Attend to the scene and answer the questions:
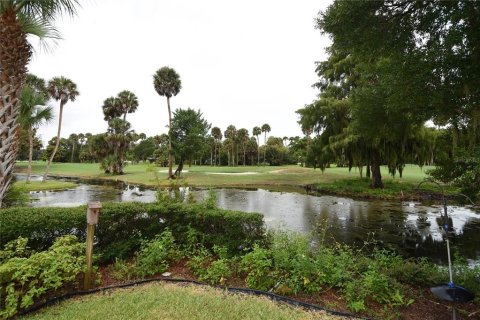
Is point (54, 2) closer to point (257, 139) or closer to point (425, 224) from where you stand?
point (425, 224)

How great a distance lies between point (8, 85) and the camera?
375cm

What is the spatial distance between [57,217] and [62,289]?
1.30 meters

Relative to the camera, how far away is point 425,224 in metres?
10.4

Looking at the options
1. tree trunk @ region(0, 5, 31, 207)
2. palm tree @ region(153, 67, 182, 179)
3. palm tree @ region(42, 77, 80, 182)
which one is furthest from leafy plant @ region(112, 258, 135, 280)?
palm tree @ region(42, 77, 80, 182)

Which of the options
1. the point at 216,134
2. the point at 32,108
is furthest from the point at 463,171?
the point at 216,134

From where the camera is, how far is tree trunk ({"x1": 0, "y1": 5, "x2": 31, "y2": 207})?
368 centimetres

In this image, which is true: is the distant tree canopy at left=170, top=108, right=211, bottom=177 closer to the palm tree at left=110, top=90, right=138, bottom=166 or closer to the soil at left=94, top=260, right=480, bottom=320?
the palm tree at left=110, top=90, right=138, bottom=166

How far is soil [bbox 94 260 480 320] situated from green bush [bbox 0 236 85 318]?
0.74m

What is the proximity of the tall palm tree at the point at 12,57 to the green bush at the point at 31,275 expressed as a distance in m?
0.96

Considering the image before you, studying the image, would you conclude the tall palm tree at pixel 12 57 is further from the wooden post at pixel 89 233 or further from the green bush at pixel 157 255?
the green bush at pixel 157 255

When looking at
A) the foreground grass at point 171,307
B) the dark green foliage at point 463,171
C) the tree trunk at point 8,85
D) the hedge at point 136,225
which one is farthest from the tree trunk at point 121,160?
the dark green foliage at point 463,171

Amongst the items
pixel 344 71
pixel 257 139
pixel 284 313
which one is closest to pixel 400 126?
pixel 284 313

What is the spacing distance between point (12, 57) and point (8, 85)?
0.41 metres

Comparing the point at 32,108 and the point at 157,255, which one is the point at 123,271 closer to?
the point at 157,255
